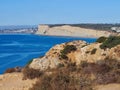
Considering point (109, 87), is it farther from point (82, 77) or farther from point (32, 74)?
point (32, 74)

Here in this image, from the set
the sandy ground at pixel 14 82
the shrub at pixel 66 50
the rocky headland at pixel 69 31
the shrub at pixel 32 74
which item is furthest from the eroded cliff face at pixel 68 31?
the shrub at pixel 32 74

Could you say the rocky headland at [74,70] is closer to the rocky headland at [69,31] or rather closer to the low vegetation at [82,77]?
the low vegetation at [82,77]

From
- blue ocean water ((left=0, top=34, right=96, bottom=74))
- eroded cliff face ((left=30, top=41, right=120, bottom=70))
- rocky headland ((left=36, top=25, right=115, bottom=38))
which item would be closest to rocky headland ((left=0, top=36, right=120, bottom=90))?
eroded cliff face ((left=30, top=41, right=120, bottom=70))

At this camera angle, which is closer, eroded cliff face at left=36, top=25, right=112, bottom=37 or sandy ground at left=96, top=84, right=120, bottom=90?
sandy ground at left=96, top=84, right=120, bottom=90

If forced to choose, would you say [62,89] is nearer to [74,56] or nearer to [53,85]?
[53,85]

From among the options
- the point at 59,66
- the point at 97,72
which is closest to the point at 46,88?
the point at 97,72

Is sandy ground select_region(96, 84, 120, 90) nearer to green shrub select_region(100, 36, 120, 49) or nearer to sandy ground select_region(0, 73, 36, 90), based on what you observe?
sandy ground select_region(0, 73, 36, 90)

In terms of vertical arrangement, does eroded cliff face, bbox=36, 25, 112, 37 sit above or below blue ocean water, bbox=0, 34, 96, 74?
below
